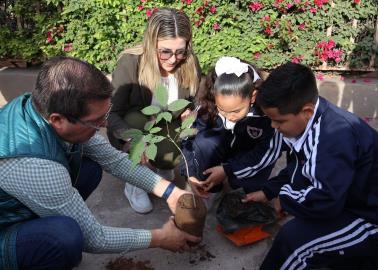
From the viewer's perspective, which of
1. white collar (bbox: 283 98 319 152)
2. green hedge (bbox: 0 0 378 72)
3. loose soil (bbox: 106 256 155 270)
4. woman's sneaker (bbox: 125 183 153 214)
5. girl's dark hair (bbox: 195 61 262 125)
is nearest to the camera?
white collar (bbox: 283 98 319 152)

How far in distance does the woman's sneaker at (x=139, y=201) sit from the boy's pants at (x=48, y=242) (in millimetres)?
997

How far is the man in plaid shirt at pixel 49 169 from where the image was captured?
1589 mm

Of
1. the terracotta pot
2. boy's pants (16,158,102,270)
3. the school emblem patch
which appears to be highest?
the school emblem patch

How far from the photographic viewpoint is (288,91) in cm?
185

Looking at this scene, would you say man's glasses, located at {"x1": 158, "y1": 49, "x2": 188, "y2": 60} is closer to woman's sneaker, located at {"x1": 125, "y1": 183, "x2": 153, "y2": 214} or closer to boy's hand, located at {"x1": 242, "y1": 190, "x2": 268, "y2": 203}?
woman's sneaker, located at {"x1": 125, "y1": 183, "x2": 153, "y2": 214}

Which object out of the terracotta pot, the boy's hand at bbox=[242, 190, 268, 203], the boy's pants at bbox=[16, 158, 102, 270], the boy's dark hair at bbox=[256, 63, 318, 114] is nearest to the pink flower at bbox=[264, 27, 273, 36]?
the boy's hand at bbox=[242, 190, 268, 203]

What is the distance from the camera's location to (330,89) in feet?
13.7

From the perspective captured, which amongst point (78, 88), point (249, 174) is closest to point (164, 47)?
point (249, 174)

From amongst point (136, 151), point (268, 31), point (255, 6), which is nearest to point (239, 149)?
point (136, 151)

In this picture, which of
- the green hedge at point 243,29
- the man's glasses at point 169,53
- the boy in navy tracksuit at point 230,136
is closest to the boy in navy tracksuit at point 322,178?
the boy in navy tracksuit at point 230,136

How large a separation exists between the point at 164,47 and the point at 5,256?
151 cm

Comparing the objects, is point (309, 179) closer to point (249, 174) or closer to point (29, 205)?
point (249, 174)

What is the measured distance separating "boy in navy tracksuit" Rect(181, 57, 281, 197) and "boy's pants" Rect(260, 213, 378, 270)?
2.11 feet

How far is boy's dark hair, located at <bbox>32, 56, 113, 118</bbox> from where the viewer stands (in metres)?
1.58
